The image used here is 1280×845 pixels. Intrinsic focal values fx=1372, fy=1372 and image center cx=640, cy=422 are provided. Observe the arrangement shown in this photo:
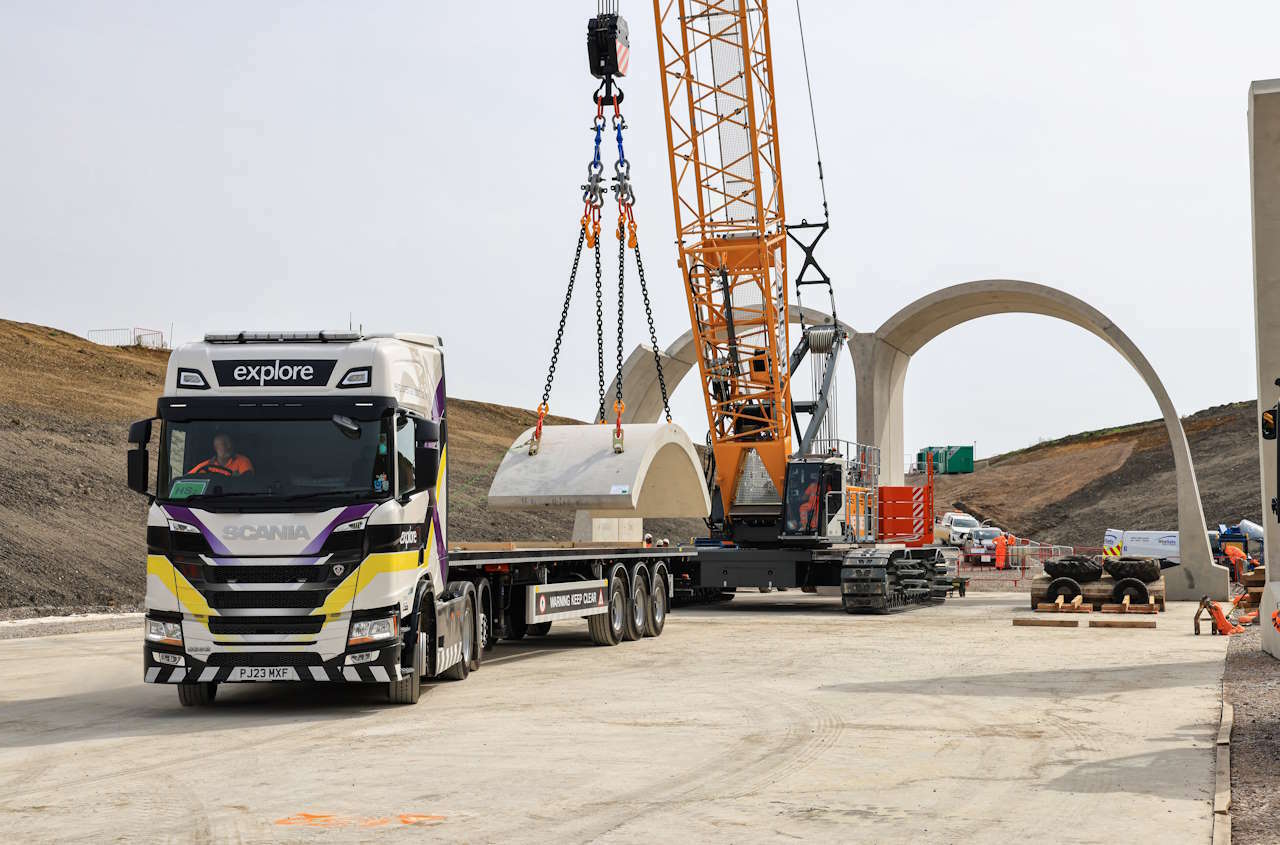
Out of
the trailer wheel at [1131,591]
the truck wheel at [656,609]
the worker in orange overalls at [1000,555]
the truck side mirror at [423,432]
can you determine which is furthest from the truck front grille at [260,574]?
the worker in orange overalls at [1000,555]

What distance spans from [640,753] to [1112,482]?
239 ft

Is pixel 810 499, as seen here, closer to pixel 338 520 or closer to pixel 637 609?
pixel 637 609

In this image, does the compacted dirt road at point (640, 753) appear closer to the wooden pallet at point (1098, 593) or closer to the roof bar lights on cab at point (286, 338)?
the roof bar lights on cab at point (286, 338)

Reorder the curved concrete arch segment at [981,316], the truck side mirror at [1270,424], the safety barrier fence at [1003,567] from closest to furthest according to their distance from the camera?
1. the truck side mirror at [1270,424]
2. the curved concrete arch segment at [981,316]
3. the safety barrier fence at [1003,567]

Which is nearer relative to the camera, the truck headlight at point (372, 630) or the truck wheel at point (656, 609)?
the truck headlight at point (372, 630)

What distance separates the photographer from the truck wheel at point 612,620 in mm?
18609

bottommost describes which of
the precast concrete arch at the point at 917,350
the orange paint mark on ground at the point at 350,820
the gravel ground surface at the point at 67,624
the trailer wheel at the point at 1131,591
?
the orange paint mark on ground at the point at 350,820

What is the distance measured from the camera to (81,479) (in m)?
35.6

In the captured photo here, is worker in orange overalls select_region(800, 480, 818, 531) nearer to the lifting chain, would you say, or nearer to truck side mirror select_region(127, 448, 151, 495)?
the lifting chain

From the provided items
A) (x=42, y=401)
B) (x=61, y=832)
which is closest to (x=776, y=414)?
(x=61, y=832)

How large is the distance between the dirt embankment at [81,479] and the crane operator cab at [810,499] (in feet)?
44.3

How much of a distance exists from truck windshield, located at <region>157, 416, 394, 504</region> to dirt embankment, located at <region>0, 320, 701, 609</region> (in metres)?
16.0

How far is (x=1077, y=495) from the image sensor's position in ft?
255

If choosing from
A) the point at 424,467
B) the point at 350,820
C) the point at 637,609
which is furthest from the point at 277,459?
the point at 637,609
